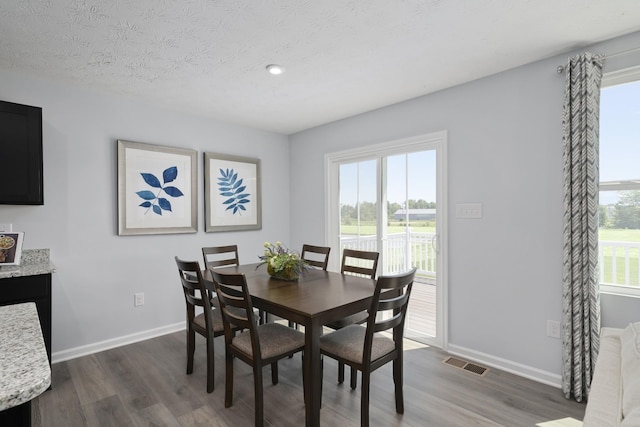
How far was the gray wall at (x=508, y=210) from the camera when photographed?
2482mm

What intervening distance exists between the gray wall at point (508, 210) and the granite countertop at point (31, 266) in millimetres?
3321

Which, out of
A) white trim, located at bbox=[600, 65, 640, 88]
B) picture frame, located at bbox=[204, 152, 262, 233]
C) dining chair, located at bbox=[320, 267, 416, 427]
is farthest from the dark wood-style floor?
white trim, located at bbox=[600, 65, 640, 88]

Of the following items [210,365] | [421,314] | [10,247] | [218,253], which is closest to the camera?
[210,365]

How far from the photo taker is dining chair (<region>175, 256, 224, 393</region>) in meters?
2.37

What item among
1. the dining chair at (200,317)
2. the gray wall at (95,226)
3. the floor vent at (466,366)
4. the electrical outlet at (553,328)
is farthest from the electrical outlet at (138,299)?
the electrical outlet at (553,328)

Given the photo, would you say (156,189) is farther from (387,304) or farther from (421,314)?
(421,314)

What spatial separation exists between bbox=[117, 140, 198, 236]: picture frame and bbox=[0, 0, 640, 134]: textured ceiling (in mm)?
615

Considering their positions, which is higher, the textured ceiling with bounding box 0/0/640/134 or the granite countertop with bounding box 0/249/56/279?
the textured ceiling with bounding box 0/0/640/134

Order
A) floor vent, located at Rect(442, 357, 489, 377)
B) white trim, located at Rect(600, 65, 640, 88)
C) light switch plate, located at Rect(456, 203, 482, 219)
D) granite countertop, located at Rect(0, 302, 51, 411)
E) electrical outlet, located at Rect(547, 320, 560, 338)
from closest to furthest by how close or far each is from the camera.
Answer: granite countertop, located at Rect(0, 302, 51, 411)
white trim, located at Rect(600, 65, 640, 88)
electrical outlet, located at Rect(547, 320, 560, 338)
floor vent, located at Rect(442, 357, 489, 377)
light switch plate, located at Rect(456, 203, 482, 219)

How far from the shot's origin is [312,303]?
6.49 feet

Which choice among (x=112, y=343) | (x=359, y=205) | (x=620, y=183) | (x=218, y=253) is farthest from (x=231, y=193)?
(x=620, y=183)

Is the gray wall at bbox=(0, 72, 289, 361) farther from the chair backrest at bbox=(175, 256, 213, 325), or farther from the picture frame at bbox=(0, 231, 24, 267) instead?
the chair backrest at bbox=(175, 256, 213, 325)

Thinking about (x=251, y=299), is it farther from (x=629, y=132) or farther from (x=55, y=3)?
Result: (x=629, y=132)

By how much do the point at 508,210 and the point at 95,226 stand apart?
3700mm
